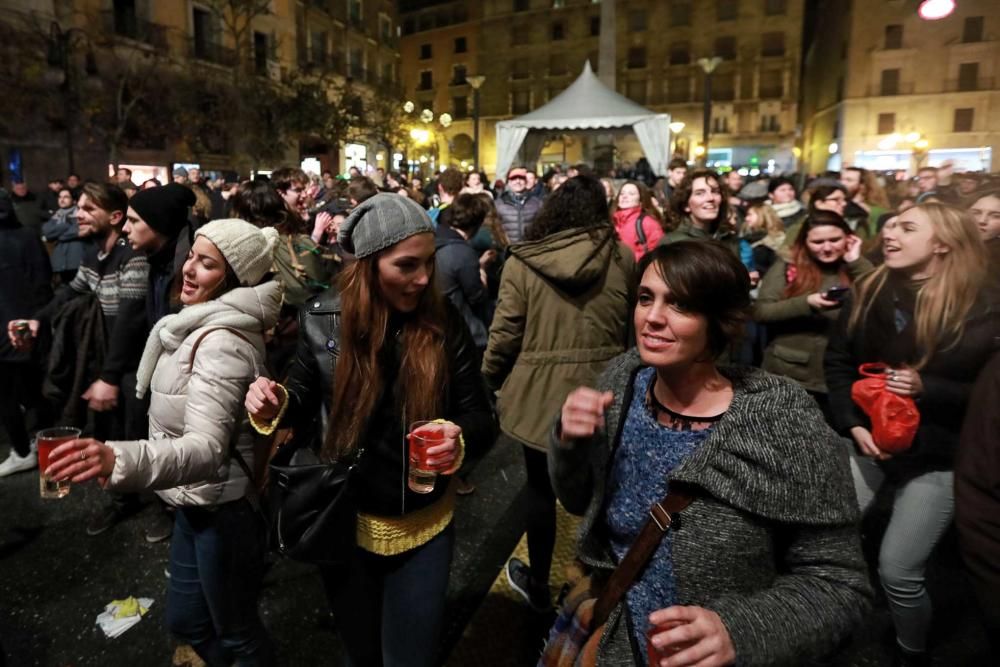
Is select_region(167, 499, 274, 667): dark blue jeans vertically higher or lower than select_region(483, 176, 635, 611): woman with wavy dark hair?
lower

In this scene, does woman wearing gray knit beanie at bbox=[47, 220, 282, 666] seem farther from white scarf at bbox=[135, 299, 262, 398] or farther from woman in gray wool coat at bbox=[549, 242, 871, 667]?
woman in gray wool coat at bbox=[549, 242, 871, 667]

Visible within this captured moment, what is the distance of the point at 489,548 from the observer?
3604 millimetres

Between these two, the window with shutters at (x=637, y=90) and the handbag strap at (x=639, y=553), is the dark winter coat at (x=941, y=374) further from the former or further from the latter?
the window with shutters at (x=637, y=90)

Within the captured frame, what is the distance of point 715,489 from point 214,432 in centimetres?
149

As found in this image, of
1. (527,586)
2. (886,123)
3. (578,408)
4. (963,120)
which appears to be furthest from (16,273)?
(963,120)

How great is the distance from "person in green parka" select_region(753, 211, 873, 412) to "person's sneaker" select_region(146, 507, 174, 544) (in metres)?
3.72

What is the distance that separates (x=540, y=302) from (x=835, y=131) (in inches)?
1950

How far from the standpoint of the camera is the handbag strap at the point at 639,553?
1396mm

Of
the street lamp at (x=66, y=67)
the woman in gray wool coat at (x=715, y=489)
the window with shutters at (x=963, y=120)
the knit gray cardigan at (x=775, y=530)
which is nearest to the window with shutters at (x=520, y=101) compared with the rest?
the window with shutters at (x=963, y=120)

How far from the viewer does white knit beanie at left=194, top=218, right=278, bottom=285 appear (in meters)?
2.21

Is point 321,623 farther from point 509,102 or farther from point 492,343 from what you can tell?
point 509,102

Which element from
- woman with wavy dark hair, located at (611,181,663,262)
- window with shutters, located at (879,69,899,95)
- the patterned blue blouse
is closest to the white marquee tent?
woman with wavy dark hair, located at (611,181,663,262)

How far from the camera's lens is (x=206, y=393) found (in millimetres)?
1939

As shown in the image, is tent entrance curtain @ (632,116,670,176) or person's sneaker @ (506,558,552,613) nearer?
person's sneaker @ (506,558,552,613)
